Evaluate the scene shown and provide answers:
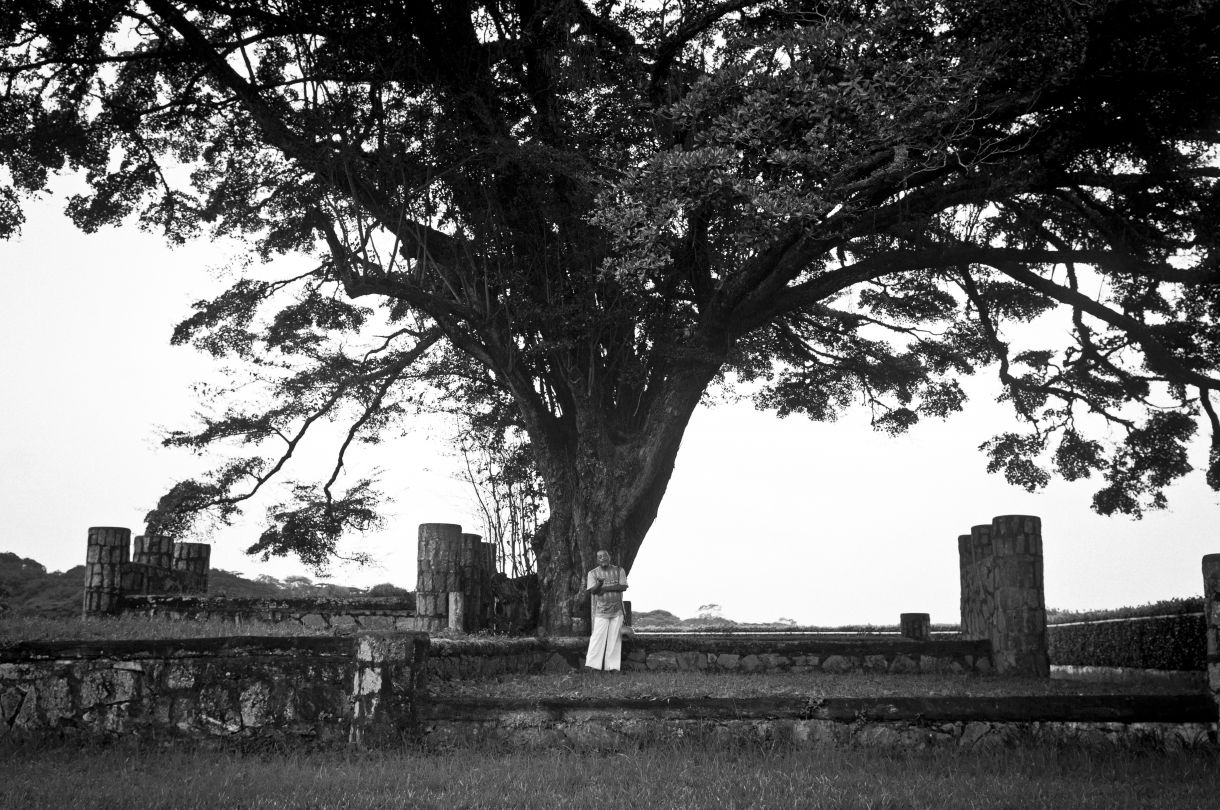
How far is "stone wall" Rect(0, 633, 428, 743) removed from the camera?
9.97 metres

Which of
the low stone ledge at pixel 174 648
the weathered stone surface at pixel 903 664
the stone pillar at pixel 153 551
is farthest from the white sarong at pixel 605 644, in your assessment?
the stone pillar at pixel 153 551

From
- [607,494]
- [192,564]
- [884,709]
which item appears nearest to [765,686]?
[884,709]

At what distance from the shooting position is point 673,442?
52.2 ft

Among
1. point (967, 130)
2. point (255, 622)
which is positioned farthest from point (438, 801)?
point (255, 622)

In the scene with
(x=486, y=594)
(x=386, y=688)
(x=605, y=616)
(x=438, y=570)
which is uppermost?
(x=438, y=570)

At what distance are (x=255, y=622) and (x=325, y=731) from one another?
791 centimetres

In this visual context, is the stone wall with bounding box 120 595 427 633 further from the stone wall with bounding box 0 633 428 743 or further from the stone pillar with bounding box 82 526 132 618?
the stone wall with bounding box 0 633 428 743

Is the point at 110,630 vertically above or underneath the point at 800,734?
above

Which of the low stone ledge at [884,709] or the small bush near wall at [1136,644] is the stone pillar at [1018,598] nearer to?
the small bush near wall at [1136,644]

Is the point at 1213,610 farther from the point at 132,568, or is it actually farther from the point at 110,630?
the point at 132,568

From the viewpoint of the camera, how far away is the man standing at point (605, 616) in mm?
14305

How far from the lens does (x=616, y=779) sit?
833 cm

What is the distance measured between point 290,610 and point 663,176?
11.0 metres

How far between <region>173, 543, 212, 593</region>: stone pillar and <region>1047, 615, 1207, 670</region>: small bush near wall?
17838 mm
